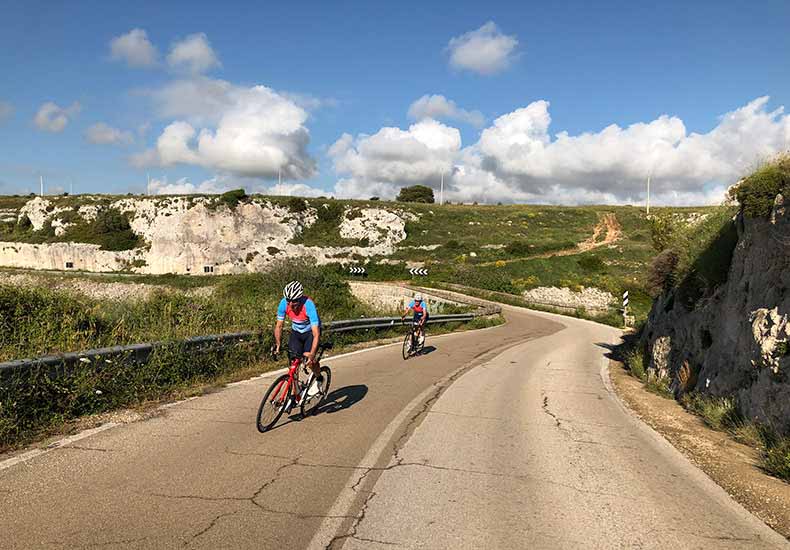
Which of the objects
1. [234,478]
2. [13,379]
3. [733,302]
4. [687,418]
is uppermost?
[733,302]

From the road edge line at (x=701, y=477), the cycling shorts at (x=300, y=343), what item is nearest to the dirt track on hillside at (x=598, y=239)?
the road edge line at (x=701, y=477)

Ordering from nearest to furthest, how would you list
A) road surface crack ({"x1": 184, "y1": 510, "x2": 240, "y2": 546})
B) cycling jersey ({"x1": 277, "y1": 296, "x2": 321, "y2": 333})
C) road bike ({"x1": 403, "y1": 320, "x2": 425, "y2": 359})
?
road surface crack ({"x1": 184, "y1": 510, "x2": 240, "y2": 546}) < cycling jersey ({"x1": 277, "y1": 296, "x2": 321, "y2": 333}) < road bike ({"x1": 403, "y1": 320, "x2": 425, "y2": 359})

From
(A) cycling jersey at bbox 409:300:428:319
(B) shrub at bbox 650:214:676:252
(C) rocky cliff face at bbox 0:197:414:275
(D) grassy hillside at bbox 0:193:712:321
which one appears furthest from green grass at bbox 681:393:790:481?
(C) rocky cliff face at bbox 0:197:414:275

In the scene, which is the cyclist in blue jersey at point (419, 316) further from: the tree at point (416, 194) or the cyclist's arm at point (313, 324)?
the tree at point (416, 194)

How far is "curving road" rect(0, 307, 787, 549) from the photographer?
4.13 metres

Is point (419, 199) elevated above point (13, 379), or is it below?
above

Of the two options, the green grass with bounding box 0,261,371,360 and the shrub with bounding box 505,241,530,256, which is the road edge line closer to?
the green grass with bounding box 0,261,371,360

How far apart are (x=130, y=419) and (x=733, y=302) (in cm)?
1069

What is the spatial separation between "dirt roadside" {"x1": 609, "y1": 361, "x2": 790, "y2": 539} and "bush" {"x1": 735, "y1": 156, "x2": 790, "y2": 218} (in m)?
3.96

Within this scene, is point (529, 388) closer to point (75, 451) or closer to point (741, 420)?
point (741, 420)

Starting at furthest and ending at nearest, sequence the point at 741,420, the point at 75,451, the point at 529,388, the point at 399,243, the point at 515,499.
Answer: the point at 399,243, the point at 529,388, the point at 741,420, the point at 75,451, the point at 515,499

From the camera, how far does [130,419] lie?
22.4 feet

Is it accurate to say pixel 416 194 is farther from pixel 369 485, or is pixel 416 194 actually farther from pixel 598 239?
pixel 369 485

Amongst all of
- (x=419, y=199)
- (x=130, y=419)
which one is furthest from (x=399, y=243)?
(x=130, y=419)
